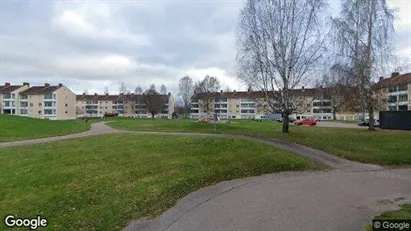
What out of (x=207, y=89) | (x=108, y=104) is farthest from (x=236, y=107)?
(x=108, y=104)

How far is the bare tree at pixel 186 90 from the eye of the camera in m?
125

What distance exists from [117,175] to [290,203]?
235 inches

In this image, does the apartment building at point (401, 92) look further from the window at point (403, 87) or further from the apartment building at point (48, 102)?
the apartment building at point (48, 102)

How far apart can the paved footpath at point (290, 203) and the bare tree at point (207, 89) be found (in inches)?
4129

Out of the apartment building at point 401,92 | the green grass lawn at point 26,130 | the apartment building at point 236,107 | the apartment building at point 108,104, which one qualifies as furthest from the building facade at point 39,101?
the apartment building at point 401,92

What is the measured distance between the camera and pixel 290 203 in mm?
8625

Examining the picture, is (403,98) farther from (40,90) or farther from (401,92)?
(40,90)

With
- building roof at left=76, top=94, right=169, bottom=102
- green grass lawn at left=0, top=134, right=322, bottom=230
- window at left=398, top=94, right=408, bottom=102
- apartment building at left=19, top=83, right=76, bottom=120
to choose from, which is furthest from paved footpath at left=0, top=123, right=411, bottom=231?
building roof at left=76, top=94, right=169, bottom=102

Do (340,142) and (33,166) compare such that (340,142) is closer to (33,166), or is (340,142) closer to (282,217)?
(282,217)

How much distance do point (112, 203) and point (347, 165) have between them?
33.5 ft

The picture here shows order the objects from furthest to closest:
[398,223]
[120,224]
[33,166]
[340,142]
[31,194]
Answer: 1. [340,142]
2. [33,166]
3. [31,194]
4. [120,224]
5. [398,223]

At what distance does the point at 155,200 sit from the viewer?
8984 millimetres

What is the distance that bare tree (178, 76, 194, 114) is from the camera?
125125 millimetres

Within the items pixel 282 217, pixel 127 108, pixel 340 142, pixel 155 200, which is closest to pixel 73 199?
pixel 155 200
